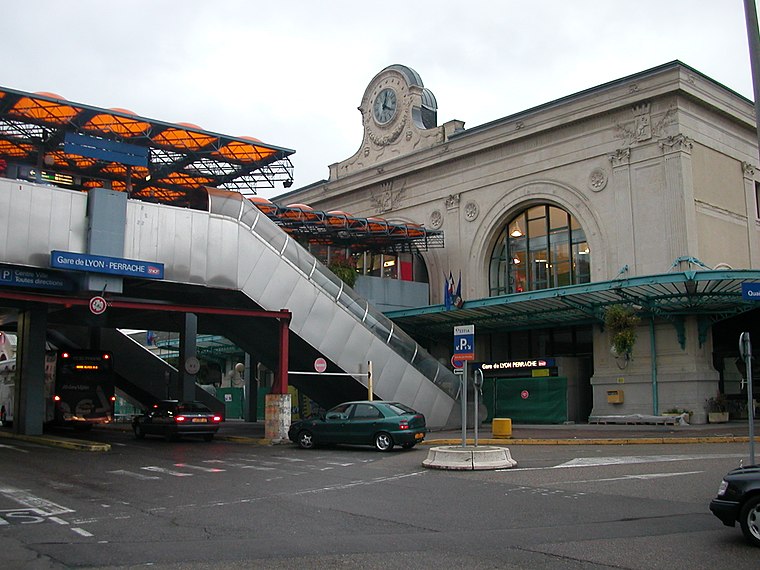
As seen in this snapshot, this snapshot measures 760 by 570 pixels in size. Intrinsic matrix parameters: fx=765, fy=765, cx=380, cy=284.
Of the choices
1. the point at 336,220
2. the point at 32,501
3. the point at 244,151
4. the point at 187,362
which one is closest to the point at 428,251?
the point at 336,220

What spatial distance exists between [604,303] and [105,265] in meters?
19.1

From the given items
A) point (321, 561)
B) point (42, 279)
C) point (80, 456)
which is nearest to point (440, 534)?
point (321, 561)

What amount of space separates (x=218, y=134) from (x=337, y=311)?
30.3 ft

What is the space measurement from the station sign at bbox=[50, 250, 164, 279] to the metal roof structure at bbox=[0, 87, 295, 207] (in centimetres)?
738

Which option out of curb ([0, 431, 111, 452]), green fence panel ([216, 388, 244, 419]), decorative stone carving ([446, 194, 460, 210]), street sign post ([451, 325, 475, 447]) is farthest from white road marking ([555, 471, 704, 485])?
green fence panel ([216, 388, 244, 419])

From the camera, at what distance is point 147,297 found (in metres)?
29.8

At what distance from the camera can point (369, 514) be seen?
1079 centimetres

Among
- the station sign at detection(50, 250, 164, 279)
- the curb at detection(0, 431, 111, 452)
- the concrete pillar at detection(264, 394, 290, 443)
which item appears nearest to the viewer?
the curb at detection(0, 431, 111, 452)

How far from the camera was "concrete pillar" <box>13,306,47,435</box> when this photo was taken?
27797mm

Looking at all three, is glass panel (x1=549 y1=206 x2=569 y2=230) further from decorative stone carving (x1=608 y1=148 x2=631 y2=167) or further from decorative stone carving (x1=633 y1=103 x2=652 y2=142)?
decorative stone carving (x1=633 y1=103 x2=652 y2=142)

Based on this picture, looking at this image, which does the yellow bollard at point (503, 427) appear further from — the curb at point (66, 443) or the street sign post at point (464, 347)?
the curb at point (66, 443)

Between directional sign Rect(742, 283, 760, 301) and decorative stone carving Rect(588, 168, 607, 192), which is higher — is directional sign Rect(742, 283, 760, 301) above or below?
below

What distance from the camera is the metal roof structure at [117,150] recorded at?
28.2m

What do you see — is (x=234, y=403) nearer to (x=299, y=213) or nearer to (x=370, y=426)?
(x=299, y=213)
